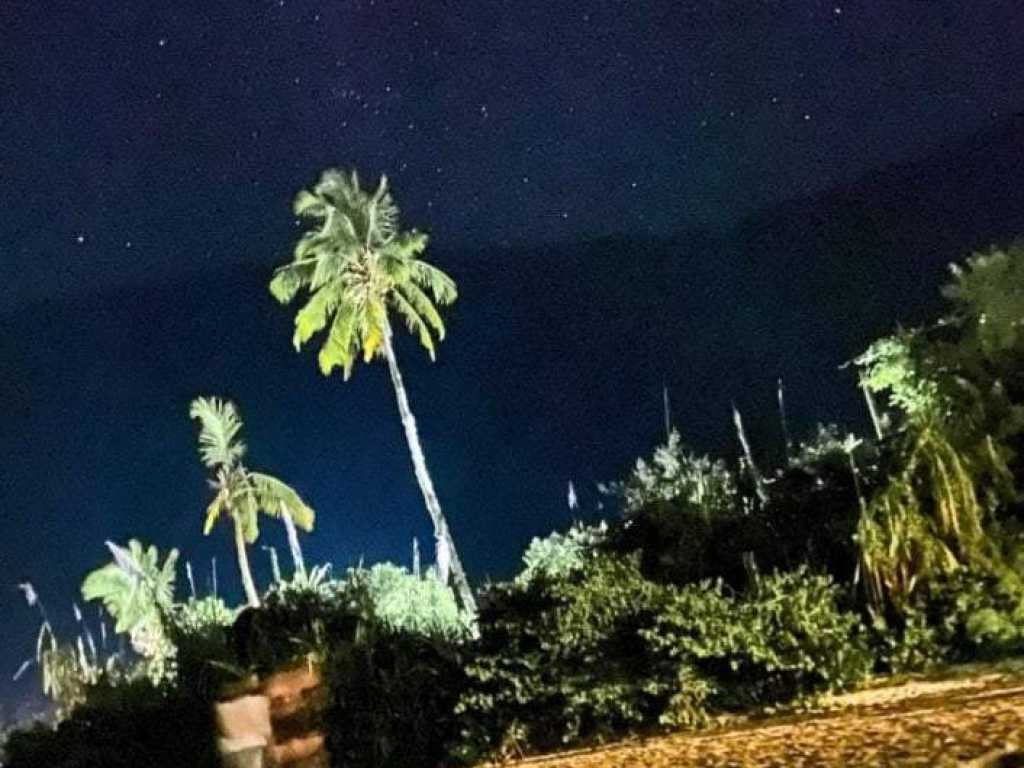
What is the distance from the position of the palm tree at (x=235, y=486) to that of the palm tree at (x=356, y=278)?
7747mm

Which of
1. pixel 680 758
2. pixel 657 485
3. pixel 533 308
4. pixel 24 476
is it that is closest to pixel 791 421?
pixel 533 308

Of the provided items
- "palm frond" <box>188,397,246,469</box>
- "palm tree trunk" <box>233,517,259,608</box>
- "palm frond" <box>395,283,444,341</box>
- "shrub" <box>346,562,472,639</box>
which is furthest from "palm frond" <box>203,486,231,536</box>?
"palm frond" <box>395,283,444,341</box>

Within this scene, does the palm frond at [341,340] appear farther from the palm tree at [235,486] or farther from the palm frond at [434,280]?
the palm tree at [235,486]

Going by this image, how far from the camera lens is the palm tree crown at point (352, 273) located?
2633cm

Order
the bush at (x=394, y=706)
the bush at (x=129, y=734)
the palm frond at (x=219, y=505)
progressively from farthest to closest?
the palm frond at (x=219, y=505)
the bush at (x=129, y=734)
the bush at (x=394, y=706)

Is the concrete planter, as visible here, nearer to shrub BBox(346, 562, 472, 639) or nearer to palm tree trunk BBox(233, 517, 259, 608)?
shrub BBox(346, 562, 472, 639)

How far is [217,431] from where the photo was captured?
33875 millimetres

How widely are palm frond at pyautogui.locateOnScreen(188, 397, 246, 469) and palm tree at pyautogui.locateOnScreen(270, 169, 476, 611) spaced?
7481 millimetres

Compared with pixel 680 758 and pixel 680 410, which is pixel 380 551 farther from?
pixel 680 758

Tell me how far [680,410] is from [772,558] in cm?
5534

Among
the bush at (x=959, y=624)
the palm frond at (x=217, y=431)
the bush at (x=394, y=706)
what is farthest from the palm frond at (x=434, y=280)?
the bush at (x=959, y=624)

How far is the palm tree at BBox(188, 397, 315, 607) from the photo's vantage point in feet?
111

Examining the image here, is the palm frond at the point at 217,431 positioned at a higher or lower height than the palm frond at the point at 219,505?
higher

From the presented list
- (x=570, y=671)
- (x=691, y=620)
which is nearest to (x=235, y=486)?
(x=570, y=671)
